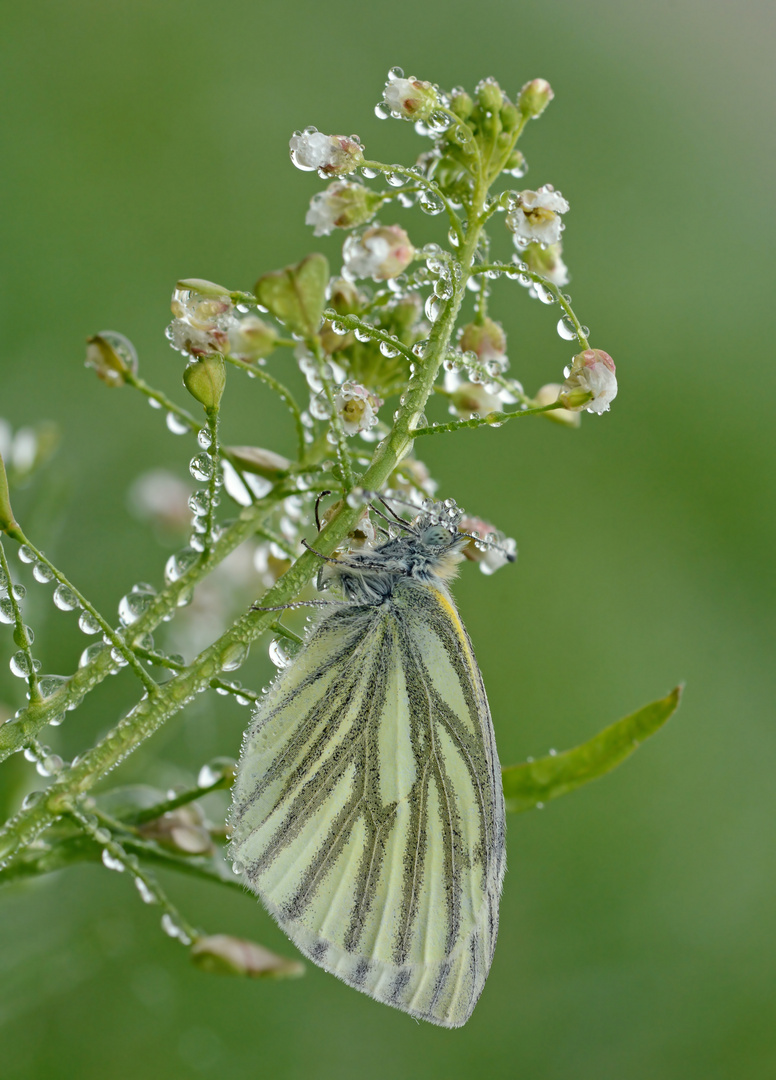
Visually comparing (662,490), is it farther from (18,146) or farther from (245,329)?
(245,329)

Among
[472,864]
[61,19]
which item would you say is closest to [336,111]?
[61,19]

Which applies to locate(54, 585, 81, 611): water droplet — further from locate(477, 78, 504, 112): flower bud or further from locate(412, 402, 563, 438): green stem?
locate(477, 78, 504, 112): flower bud

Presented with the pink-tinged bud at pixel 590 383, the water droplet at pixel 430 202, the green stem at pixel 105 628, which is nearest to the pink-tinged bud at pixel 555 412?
the pink-tinged bud at pixel 590 383

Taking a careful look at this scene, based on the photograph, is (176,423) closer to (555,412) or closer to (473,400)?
(473,400)

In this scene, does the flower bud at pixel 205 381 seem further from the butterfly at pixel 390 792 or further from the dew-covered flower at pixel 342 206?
the butterfly at pixel 390 792

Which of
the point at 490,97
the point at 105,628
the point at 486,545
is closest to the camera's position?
the point at 105,628

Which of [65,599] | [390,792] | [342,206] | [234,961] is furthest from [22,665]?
[342,206]
